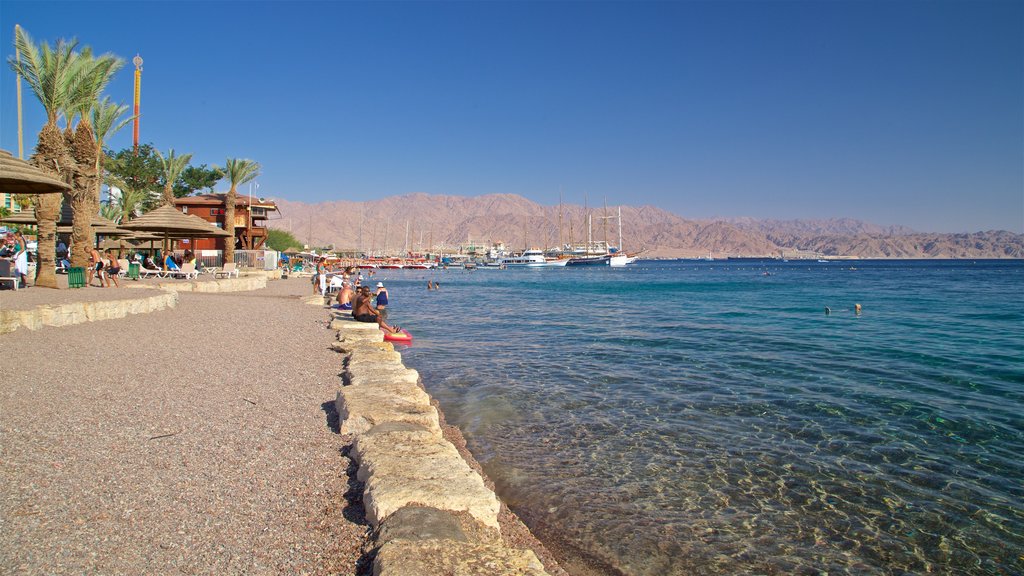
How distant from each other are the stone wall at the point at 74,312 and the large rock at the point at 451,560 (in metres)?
8.51

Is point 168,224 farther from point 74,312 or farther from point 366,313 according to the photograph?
point 74,312

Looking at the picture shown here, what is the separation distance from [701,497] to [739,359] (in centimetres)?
723

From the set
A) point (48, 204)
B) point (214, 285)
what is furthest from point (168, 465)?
point (214, 285)

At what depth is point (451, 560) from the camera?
2.95 m

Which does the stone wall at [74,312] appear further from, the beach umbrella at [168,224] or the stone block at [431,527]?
the stone block at [431,527]

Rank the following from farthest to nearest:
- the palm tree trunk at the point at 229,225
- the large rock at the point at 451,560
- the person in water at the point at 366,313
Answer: the palm tree trunk at the point at 229,225 < the person in water at the point at 366,313 < the large rock at the point at 451,560

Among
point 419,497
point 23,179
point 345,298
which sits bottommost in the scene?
point 419,497

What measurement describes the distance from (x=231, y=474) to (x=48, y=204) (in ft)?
45.3

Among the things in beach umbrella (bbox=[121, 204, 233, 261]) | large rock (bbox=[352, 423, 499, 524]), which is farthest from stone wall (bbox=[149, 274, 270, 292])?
large rock (bbox=[352, 423, 499, 524])

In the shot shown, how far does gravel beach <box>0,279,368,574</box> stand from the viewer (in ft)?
10.2

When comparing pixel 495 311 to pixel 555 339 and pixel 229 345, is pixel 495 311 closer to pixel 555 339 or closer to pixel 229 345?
pixel 555 339

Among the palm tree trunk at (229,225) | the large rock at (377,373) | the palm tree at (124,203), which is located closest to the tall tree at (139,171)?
the palm tree at (124,203)

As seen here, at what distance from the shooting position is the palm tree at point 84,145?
1625 centimetres

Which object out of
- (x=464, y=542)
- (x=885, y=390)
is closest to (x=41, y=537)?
(x=464, y=542)
